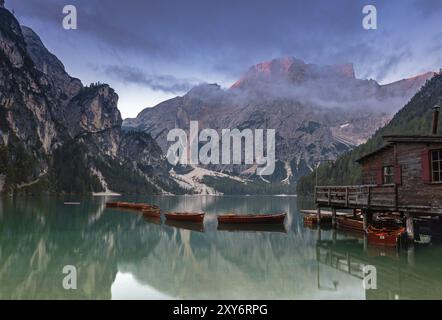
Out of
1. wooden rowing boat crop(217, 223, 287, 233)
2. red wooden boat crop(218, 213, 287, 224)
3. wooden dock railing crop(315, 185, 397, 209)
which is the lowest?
wooden rowing boat crop(217, 223, 287, 233)

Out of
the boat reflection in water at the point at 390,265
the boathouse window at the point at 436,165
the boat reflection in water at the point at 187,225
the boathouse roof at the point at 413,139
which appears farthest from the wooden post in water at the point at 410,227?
the boat reflection in water at the point at 187,225

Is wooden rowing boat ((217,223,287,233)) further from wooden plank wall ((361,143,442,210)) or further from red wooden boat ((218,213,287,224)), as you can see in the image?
wooden plank wall ((361,143,442,210))

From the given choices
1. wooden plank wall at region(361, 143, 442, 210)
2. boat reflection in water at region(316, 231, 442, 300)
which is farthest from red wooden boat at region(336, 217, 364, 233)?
wooden plank wall at region(361, 143, 442, 210)

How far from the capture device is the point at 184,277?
72.3 ft

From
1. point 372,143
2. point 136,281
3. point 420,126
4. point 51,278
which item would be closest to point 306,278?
point 136,281

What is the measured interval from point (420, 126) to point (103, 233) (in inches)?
6304

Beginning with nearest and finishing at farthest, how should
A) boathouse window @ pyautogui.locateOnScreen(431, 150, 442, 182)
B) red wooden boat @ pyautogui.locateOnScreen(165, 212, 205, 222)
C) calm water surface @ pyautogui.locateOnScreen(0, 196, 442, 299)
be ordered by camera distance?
calm water surface @ pyautogui.locateOnScreen(0, 196, 442, 299)
boathouse window @ pyautogui.locateOnScreen(431, 150, 442, 182)
red wooden boat @ pyautogui.locateOnScreen(165, 212, 205, 222)

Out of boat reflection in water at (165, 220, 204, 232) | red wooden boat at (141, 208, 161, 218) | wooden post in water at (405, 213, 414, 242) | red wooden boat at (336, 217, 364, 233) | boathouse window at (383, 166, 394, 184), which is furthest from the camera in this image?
red wooden boat at (141, 208, 161, 218)

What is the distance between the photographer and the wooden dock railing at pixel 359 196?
31.5 m

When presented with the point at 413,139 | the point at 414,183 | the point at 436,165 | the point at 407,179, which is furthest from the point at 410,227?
the point at 413,139

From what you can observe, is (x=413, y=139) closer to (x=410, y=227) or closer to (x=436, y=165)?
(x=436, y=165)

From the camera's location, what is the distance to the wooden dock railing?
103 feet

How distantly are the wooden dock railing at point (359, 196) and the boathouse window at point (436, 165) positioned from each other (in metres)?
3.89
